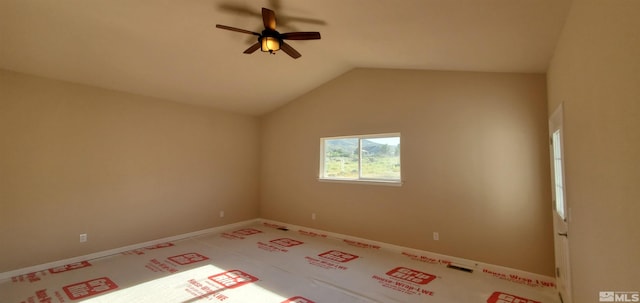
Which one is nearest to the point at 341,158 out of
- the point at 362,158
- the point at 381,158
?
the point at 362,158

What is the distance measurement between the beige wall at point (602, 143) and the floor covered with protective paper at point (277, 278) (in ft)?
4.09

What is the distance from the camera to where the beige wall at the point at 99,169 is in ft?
12.0

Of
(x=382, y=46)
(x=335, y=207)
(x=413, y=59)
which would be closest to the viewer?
(x=382, y=46)

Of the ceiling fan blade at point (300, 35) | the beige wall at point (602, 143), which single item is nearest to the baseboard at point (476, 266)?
the beige wall at point (602, 143)

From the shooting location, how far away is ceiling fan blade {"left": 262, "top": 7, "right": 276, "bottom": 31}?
2.63 m

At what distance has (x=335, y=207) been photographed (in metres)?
5.39

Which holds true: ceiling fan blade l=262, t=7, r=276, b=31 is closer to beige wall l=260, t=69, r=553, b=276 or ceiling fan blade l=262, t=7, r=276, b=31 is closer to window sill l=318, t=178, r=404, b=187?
beige wall l=260, t=69, r=553, b=276

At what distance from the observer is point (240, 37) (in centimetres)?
353

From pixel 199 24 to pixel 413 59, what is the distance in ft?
9.01

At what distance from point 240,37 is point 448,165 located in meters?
3.38

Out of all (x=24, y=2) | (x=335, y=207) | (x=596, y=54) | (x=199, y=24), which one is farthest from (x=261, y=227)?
(x=596, y=54)

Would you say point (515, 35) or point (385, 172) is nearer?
point (515, 35)

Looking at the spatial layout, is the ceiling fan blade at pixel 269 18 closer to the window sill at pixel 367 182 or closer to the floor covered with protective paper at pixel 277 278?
the floor covered with protective paper at pixel 277 278

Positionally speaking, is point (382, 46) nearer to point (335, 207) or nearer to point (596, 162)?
point (596, 162)
